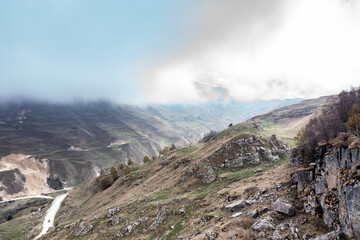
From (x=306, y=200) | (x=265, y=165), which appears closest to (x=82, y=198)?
(x=265, y=165)

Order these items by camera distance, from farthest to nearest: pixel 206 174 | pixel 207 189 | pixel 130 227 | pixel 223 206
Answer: pixel 206 174, pixel 207 189, pixel 130 227, pixel 223 206

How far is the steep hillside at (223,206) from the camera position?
20.0m

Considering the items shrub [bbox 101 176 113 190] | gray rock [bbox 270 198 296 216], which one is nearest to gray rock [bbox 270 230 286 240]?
gray rock [bbox 270 198 296 216]

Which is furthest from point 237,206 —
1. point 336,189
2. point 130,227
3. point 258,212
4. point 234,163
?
point 234,163

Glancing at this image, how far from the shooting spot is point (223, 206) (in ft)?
98.8

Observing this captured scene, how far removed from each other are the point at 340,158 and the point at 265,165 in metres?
33.4

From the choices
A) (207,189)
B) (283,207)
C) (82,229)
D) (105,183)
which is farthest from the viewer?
(105,183)

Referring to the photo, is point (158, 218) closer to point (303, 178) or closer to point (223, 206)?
point (223, 206)

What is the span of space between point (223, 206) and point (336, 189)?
16.8 meters

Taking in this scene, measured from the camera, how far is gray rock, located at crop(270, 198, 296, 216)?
790 inches

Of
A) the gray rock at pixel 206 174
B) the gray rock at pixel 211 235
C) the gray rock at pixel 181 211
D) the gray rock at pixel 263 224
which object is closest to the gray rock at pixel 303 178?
the gray rock at pixel 263 224

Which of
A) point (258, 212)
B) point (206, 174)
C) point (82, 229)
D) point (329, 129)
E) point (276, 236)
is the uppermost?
point (329, 129)

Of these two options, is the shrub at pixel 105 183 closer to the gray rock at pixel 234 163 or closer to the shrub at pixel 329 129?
the gray rock at pixel 234 163

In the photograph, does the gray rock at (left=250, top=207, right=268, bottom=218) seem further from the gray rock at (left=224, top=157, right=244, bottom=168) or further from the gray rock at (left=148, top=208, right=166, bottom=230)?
the gray rock at (left=224, top=157, right=244, bottom=168)
